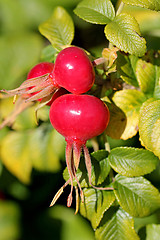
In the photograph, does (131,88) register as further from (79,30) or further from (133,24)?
(79,30)

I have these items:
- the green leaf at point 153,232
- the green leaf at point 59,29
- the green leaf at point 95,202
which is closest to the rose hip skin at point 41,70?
the green leaf at point 59,29

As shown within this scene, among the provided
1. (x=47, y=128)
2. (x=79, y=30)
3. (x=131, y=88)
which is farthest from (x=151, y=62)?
(x=79, y=30)

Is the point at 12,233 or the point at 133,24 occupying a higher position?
the point at 133,24

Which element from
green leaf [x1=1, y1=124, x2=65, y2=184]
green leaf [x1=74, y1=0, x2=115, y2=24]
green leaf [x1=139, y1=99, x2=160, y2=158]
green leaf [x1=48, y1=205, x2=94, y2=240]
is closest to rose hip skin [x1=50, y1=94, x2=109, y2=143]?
green leaf [x1=139, y1=99, x2=160, y2=158]

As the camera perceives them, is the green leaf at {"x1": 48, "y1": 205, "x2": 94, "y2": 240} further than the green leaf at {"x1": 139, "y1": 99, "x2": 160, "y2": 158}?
Yes

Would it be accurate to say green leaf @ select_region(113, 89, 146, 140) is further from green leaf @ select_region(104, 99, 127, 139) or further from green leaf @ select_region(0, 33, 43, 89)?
green leaf @ select_region(0, 33, 43, 89)

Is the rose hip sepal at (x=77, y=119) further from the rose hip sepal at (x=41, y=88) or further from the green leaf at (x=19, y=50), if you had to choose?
the green leaf at (x=19, y=50)
